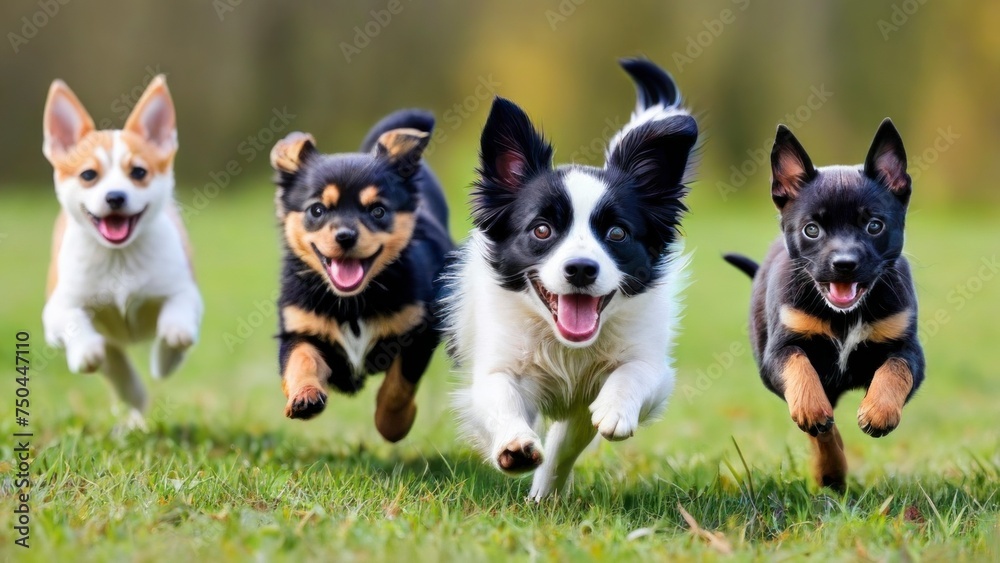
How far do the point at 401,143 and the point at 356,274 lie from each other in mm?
636

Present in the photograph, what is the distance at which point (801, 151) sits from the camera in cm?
371

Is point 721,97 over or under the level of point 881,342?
over

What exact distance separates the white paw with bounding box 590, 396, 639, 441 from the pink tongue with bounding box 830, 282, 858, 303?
30.5 inches

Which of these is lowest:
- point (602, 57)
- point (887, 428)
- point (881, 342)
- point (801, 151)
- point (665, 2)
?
point (887, 428)

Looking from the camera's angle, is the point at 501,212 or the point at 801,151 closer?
the point at 801,151

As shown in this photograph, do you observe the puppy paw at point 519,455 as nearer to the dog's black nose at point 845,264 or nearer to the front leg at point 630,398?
the front leg at point 630,398

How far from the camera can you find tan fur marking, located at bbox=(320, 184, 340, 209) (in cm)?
431

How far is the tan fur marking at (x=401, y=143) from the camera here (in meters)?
4.53

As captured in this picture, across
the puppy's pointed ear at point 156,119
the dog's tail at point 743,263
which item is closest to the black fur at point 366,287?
the puppy's pointed ear at point 156,119

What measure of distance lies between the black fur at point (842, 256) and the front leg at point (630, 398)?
1.28 feet

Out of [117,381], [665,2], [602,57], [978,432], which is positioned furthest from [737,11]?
[117,381]

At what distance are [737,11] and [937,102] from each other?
416 centimetres

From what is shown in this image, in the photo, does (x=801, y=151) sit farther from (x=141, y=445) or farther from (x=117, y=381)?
(x=117, y=381)

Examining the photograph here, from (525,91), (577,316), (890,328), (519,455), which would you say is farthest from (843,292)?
(525,91)
